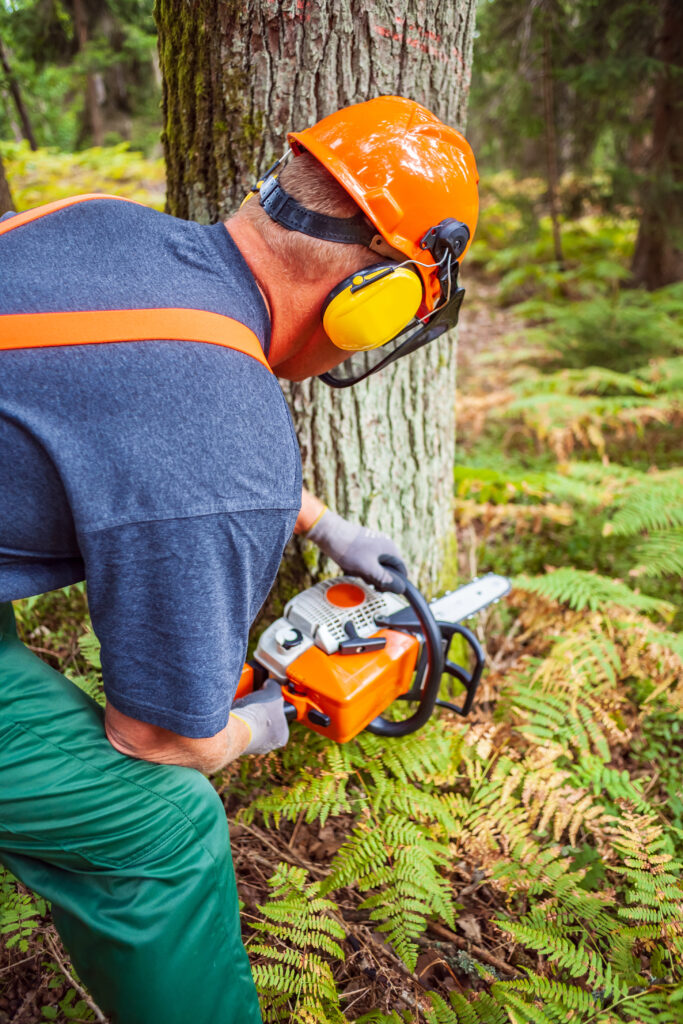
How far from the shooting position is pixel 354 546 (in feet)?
7.23

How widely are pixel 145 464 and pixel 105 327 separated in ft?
0.93

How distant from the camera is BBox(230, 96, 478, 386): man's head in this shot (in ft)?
4.79

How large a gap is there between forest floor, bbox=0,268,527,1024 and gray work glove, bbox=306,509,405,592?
1.01 m

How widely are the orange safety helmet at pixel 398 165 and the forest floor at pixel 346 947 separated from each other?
6.57 ft

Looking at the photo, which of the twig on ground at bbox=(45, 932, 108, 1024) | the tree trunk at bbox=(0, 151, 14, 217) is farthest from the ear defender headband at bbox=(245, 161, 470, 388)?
the tree trunk at bbox=(0, 151, 14, 217)

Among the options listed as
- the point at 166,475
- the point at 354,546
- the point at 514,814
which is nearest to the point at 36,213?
the point at 166,475

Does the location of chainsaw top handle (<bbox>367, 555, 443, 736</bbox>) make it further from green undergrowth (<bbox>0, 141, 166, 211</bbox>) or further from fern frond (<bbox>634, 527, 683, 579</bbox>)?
green undergrowth (<bbox>0, 141, 166, 211</bbox>)

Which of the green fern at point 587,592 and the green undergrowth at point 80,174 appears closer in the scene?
the green fern at point 587,592

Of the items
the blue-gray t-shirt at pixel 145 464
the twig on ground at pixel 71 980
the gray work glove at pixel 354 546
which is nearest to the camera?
the blue-gray t-shirt at pixel 145 464

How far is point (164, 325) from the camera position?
47.8 inches

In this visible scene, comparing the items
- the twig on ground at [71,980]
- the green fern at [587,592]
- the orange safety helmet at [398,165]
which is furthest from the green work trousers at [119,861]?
the green fern at [587,592]

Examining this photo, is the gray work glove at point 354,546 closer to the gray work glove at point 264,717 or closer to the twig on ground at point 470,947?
the gray work glove at point 264,717

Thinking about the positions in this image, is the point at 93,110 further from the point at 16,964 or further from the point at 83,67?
the point at 16,964

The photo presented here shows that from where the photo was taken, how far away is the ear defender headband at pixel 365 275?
4.80 ft
